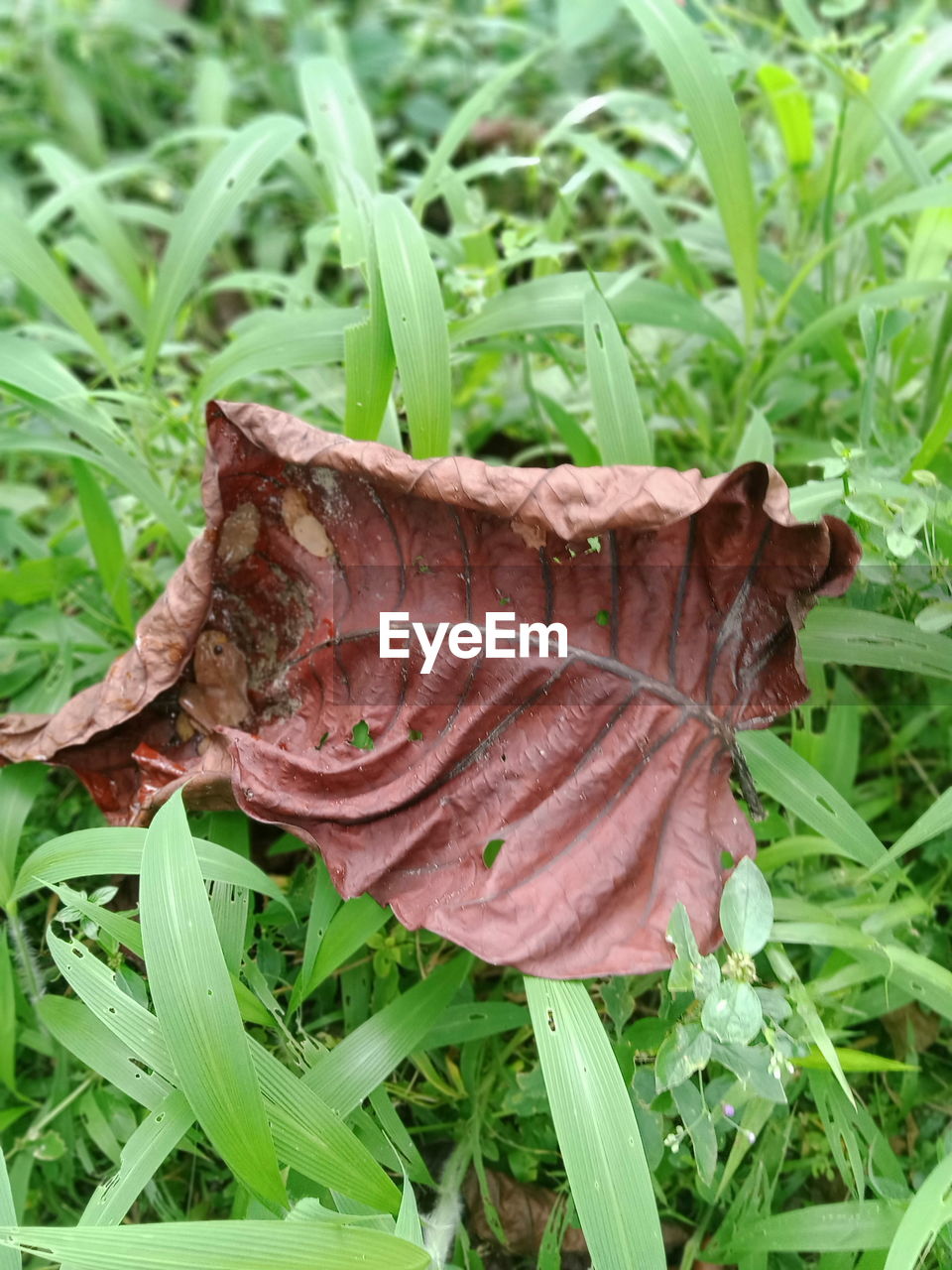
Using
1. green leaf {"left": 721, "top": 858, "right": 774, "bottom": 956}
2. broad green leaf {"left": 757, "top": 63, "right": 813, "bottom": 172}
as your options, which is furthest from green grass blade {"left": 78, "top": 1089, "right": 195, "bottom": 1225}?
broad green leaf {"left": 757, "top": 63, "right": 813, "bottom": 172}

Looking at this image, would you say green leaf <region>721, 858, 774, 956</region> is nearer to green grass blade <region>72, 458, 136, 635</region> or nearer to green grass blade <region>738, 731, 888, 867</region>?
green grass blade <region>738, 731, 888, 867</region>

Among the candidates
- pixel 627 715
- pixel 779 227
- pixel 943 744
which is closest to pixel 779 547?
pixel 627 715

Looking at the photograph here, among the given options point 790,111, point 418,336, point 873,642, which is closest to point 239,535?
point 418,336

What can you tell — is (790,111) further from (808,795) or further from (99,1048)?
(99,1048)

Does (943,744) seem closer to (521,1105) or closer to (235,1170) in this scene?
(521,1105)

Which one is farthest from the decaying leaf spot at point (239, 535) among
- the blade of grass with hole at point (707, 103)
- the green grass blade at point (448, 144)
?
the blade of grass with hole at point (707, 103)
